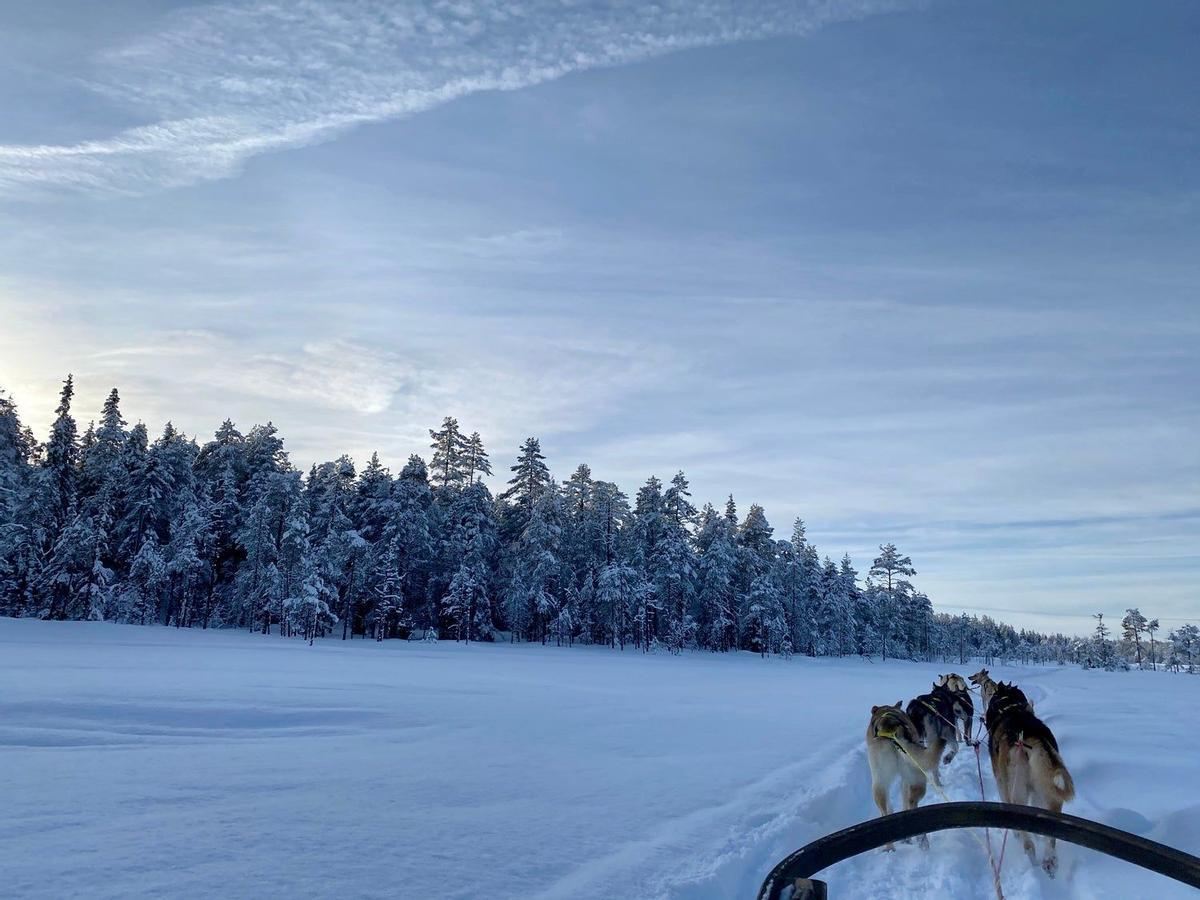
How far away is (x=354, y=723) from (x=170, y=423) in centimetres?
5093

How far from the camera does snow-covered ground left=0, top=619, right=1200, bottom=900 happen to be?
4324 mm

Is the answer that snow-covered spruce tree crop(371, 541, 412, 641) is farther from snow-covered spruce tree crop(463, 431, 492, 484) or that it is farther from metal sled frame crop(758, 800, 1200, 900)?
metal sled frame crop(758, 800, 1200, 900)

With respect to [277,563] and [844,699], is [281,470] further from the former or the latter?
[844,699]

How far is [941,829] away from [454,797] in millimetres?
5278

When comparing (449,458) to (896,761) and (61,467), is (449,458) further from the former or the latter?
(896,761)

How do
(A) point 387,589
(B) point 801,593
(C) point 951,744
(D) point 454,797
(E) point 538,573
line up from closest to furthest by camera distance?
(D) point 454,797
(C) point 951,744
(A) point 387,589
(E) point 538,573
(B) point 801,593

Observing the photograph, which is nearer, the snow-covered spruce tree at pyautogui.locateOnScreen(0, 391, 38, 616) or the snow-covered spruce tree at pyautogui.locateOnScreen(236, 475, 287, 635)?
the snow-covered spruce tree at pyautogui.locateOnScreen(0, 391, 38, 616)

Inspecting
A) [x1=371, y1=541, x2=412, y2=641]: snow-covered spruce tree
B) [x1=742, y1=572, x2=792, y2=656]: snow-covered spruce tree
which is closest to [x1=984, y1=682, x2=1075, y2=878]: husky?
[x1=371, y1=541, x2=412, y2=641]: snow-covered spruce tree

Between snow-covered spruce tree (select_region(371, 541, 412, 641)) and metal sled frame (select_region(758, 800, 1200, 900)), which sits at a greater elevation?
metal sled frame (select_region(758, 800, 1200, 900))

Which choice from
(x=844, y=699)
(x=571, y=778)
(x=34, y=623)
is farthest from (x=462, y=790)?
(x=34, y=623)

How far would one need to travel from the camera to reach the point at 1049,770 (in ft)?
19.2

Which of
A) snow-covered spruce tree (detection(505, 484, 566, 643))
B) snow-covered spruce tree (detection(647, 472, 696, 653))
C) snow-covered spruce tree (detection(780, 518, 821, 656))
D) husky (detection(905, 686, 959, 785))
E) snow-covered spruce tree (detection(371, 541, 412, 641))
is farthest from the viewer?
snow-covered spruce tree (detection(780, 518, 821, 656))

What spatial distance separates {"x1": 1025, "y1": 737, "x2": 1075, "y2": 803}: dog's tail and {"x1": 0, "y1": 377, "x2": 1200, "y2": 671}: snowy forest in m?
43.8

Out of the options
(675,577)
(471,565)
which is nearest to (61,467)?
(471,565)
